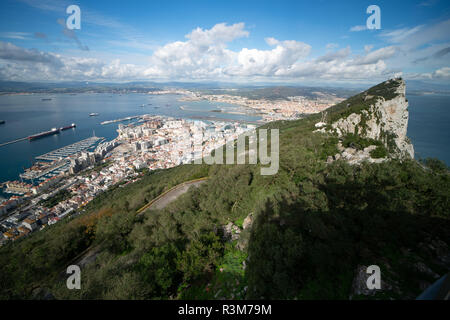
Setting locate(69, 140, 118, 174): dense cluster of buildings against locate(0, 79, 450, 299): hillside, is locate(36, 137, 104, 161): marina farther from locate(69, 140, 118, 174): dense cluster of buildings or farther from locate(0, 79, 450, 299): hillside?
locate(0, 79, 450, 299): hillside

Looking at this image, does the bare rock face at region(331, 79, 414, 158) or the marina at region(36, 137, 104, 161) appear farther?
the marina at region(36, 137, 104, 161)

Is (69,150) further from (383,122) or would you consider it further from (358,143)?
(383,122)

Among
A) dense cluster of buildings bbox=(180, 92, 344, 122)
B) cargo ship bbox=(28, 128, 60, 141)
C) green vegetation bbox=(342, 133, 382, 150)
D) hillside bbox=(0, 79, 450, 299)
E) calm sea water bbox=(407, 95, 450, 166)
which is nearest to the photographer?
hillside bbox=(0, 79, 450, 299)

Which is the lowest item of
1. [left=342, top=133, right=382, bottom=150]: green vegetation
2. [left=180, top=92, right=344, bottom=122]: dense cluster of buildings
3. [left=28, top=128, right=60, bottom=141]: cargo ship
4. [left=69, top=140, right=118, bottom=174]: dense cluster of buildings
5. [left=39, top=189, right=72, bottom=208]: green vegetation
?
[left=39, top=189, right=72, bottom=208]: green vegetation

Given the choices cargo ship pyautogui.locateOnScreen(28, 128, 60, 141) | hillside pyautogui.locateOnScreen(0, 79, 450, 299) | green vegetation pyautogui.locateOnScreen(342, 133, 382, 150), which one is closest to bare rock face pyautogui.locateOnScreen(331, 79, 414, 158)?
green vegetation pyautogui.locateOnScreen(342, 133, 382, 150)

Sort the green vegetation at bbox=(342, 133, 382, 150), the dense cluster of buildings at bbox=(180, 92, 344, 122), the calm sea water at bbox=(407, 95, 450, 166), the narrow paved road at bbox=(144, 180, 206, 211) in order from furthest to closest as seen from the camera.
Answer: the dense cluster of buildings at bbox=(180, 92, 344, 122) → the calm sea water at bbox=(407, 95, 450, 166) → the green vegetation at bbox=(342, 133, 382, 150) → the narrow paved road at bbox=(144, 180, 206, 211)

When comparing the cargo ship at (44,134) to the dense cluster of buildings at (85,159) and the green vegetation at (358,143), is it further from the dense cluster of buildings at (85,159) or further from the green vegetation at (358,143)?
the green vegetation at (358,143)

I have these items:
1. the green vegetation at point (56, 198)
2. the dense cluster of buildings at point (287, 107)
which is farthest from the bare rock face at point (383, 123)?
the dense cluster of buildings at point (287, 107)
